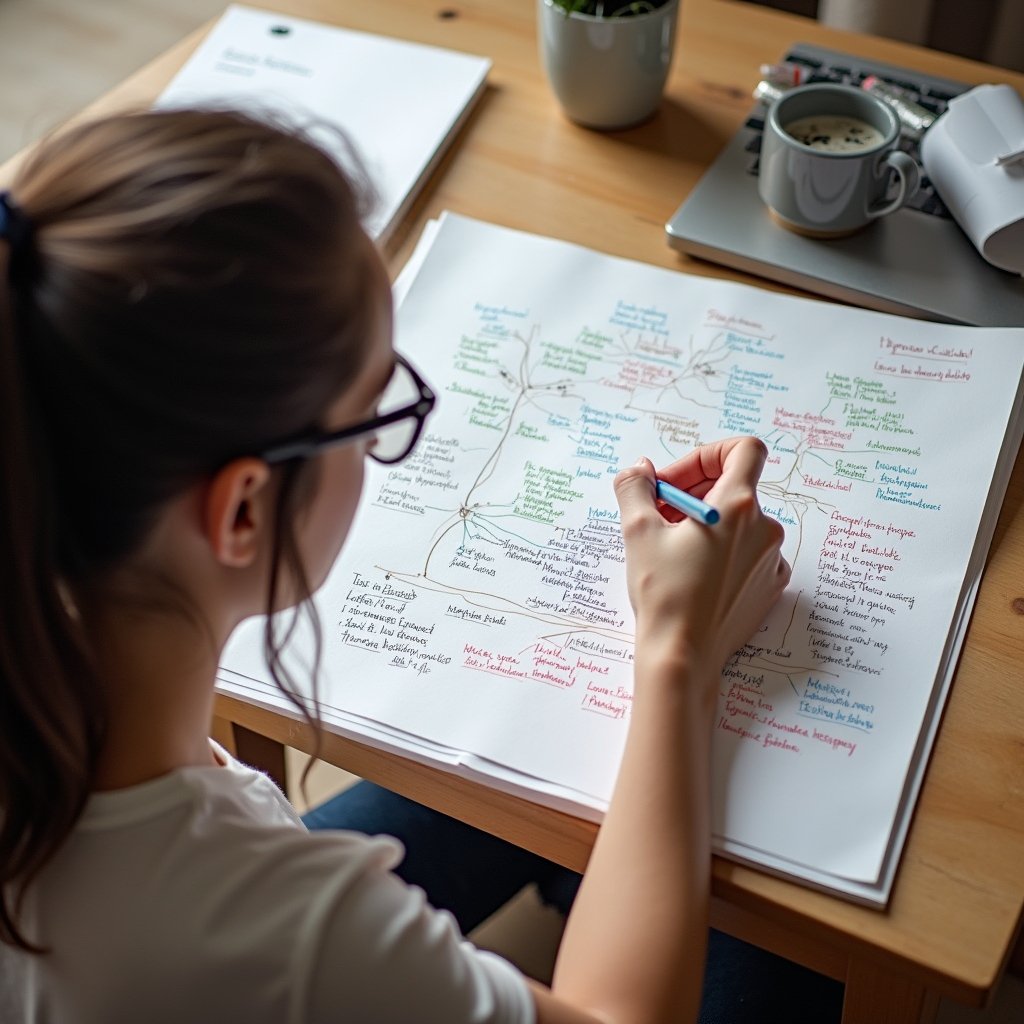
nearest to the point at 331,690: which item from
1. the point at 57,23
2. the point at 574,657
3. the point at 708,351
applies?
the point at 574,657

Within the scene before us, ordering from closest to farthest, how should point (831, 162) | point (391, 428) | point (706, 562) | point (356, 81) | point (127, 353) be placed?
point (127, 353)
point (391, 428)
point (706, 562)
point (831, 162)
point (356, 81)

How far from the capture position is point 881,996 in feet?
1.96

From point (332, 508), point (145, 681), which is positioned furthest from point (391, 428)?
point (145, 681)

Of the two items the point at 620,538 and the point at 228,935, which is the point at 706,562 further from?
the point at 228,935

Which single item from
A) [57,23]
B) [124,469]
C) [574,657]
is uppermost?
[124,469]

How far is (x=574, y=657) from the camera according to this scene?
0.67 meters

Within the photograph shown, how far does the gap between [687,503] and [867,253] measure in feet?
1.09

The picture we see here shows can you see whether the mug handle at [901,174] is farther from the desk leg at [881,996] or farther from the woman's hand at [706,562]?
the desk leg at [881,996]

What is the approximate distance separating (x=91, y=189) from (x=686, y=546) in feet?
1.24

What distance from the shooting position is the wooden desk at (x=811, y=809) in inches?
22.1

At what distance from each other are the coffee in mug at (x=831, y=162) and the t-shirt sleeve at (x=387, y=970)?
615mm

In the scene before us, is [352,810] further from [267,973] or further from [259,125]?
[259,125]

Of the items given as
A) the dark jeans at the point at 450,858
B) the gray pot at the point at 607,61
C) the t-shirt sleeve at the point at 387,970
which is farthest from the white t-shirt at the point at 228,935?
the gray pot at the point at 607,61

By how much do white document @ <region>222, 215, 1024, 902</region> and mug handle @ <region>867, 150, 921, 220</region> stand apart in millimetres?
95
